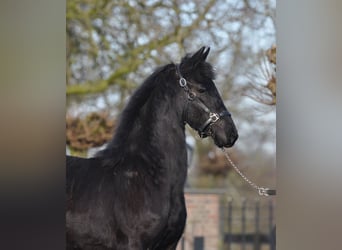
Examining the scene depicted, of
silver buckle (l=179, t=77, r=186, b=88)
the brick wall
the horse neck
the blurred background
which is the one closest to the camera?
the horse neck

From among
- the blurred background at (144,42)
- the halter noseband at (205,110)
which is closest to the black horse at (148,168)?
the halter noseband at (205,110)

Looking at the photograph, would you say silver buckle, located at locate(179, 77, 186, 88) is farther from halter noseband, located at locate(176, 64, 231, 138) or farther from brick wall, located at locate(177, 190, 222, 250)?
brick wall, located at locate(177, 190, 222, 250)

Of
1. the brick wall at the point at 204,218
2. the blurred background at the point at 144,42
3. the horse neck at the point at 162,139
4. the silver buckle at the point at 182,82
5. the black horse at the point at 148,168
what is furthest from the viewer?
the brick wall at the point at 204,218

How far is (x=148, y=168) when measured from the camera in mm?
4176

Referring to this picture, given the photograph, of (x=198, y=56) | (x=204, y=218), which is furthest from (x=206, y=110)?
(x=204, y=218)

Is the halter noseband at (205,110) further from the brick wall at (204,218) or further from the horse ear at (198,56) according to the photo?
the brick wall at (204,218)

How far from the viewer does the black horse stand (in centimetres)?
406

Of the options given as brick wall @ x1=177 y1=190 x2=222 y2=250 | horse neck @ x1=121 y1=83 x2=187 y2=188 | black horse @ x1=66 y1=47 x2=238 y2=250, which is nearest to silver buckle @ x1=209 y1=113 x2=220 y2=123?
black horse @ x1=66 y1=47 x2=238 y2=250

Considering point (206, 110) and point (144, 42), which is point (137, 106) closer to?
point (206, 110)

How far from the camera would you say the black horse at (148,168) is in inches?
160

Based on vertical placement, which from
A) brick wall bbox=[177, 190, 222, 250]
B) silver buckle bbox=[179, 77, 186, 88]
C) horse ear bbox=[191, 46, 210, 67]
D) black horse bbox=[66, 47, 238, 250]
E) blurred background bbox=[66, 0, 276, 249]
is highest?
blurred background bbox=[66, 0, 276, 249]
